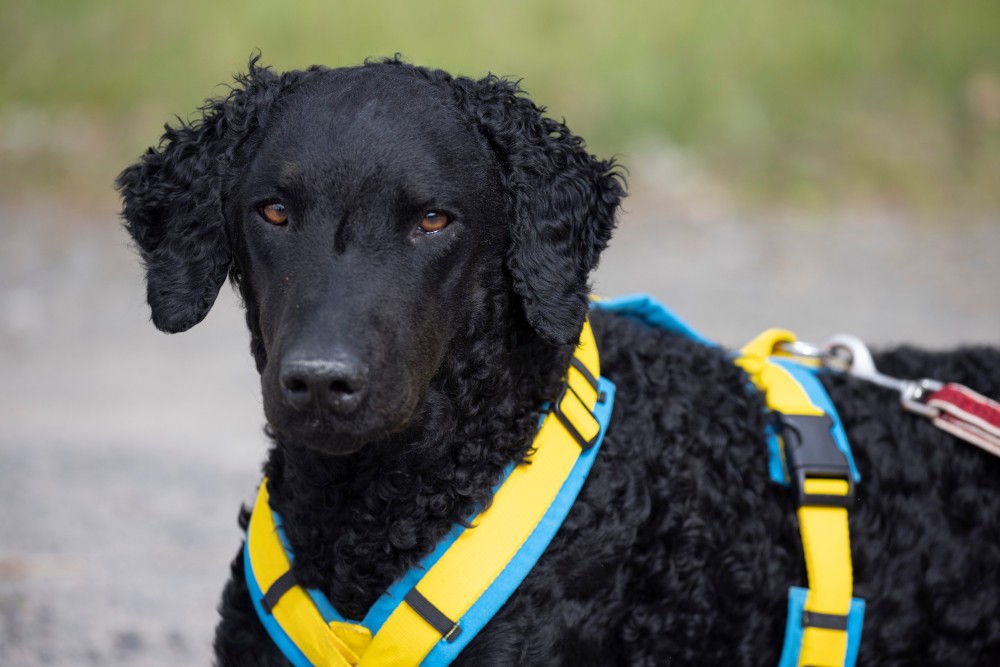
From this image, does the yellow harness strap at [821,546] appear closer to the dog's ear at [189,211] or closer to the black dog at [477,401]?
the black dog at [477,401]

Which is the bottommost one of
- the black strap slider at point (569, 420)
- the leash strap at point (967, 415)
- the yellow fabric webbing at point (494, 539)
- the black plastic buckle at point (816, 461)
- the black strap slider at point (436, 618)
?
the black strap slider at point (436, 618)

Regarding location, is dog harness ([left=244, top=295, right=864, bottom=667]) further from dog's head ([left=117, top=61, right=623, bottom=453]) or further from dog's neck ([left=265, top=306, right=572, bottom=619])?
dog's head ([left=117, top=61, right=623, bottom=453])

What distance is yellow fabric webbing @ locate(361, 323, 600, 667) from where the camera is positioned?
2477 millimetres

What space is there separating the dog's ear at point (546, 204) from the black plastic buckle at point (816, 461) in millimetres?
749

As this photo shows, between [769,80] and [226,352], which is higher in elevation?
[769,80]

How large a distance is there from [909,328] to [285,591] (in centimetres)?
696

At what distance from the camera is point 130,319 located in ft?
29.3

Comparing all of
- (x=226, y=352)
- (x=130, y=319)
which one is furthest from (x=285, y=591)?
(x=130, y=319)

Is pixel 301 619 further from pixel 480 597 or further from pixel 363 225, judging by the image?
pixel 363 225

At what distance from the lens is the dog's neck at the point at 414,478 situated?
8.66 feet

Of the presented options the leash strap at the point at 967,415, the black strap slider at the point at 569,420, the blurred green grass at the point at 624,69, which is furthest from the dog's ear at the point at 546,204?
the blurred green grass at the point at 624,69

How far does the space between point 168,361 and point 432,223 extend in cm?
605

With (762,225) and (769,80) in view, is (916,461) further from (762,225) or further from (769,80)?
(769,80)

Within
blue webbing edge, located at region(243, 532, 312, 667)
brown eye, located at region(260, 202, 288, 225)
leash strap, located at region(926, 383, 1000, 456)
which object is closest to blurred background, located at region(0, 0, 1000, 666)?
blue webbing edge, located at region(243, 532, 312, 667)
